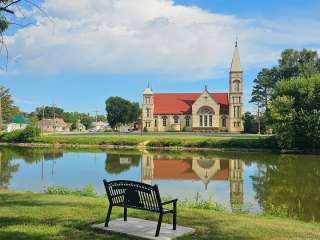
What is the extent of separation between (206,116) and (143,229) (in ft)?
274

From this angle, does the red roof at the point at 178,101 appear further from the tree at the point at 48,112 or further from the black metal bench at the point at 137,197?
the black metal bench at the point at 137,197

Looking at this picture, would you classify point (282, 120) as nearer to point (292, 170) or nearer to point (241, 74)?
point (292, 170)

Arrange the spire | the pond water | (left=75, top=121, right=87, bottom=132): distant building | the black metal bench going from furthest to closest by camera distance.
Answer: (left=75, top=121, right=87, bottom=132): distant building < the spire < the pond water < the black metal bench

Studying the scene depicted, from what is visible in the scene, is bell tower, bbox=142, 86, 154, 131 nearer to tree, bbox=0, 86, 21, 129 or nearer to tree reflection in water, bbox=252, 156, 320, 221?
tree, bbox=0, 86, 21, 129

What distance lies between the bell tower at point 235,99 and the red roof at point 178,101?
109 inches

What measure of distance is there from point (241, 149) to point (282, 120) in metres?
5.81

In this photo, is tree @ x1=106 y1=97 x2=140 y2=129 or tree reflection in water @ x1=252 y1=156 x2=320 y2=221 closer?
tree reflection in water @ x1=252 y1=156 x2=320 y2=221

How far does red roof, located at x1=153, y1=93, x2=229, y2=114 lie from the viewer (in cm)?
9294

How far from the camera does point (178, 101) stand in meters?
95.6

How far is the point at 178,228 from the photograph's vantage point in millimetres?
8070

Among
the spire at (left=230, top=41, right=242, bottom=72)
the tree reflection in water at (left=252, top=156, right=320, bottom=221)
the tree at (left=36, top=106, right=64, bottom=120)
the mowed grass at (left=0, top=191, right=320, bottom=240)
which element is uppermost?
the spire at (left=230, top=41, right=242, bottom=72)

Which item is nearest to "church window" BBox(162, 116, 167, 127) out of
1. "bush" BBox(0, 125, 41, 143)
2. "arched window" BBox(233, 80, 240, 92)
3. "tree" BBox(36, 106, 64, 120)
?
"arched window" BBox(233, 80, 240, 92)

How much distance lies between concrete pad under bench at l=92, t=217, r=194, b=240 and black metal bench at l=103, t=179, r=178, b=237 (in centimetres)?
16

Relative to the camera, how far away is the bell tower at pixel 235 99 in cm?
8900
